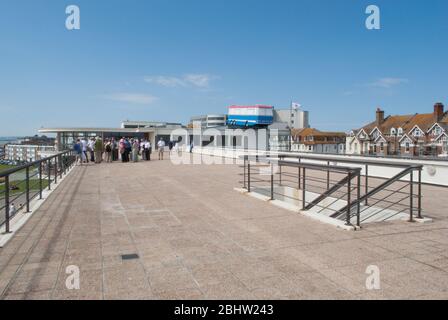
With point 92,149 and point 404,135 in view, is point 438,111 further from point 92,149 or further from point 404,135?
point 92,149

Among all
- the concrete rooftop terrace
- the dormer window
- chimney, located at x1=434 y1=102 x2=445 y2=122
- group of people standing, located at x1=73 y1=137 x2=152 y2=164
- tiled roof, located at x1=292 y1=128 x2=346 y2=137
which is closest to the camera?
the concrete rooftop terrace

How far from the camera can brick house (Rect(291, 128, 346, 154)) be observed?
94938mm

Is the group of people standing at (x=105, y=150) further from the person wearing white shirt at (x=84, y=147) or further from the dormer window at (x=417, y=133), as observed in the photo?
the dormer window at (x=417, y=133)

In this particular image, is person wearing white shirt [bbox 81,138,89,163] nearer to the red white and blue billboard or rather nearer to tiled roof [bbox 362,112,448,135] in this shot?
tiled roof [bbox 362,112,448,135]

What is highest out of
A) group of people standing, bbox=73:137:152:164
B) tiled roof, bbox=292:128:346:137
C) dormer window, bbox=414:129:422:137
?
tiled roof, bbox=292:128:346:137

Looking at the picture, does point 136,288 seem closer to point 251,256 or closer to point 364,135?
point 251,256

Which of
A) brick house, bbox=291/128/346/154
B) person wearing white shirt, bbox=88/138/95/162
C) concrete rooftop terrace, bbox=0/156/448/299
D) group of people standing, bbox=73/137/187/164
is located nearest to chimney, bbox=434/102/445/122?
brick house, bbox=291/128/346/154

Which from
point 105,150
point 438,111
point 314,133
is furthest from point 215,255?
point 314,133

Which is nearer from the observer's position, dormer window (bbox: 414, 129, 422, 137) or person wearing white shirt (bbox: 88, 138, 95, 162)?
person wearing white shirt (bbox: 88, 138, 95, 162)

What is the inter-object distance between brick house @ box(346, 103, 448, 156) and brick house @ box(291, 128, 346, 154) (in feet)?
30.4

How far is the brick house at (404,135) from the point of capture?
5972 centimetres

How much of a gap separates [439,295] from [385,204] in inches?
213

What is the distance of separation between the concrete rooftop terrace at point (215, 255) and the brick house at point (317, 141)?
8956 centimetres

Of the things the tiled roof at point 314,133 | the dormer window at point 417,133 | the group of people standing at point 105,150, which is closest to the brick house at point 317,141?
the tiled roof at point 314,133
